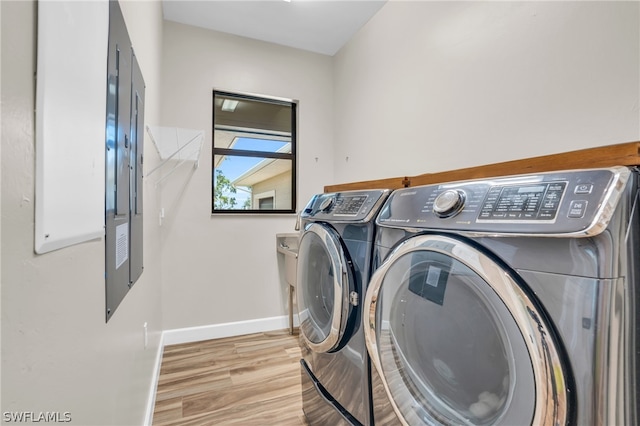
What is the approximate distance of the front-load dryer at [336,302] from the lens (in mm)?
1065

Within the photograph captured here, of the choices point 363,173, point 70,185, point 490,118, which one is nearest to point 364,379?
point 70,185

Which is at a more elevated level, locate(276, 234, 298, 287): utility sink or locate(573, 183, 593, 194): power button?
locate(573, 183, 593, 194): power button

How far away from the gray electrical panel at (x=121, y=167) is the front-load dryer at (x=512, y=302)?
80cm

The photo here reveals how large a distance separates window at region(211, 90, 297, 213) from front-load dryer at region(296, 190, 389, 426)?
1511 mm

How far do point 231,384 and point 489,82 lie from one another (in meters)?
2.39

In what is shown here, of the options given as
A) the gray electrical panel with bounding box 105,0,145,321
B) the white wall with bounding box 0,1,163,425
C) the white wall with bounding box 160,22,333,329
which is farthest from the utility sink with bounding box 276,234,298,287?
the white wall with bounding box 0,1,163,425

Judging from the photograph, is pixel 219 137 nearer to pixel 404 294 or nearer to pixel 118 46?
pixel 118 46

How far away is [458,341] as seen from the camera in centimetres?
76

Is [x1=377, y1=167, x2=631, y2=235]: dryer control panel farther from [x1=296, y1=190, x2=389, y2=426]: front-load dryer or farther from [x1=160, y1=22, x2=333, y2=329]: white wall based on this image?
[x1=160, y1=22, x2=333, y2=329]: white wall

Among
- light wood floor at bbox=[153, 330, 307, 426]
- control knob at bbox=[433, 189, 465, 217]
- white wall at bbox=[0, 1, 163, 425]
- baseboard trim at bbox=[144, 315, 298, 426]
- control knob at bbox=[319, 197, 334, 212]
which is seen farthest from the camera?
baseboard trim at bbox=[144, 315, 298, 426]

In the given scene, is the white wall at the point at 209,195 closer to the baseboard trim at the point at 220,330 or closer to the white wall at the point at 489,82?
the baseboard trim at the point at 220,330

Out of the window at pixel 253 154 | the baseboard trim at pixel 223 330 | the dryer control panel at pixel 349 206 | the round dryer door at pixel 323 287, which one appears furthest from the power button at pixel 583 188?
the baseboard trim at pixel 223 330

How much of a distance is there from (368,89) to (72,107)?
238 centimetres

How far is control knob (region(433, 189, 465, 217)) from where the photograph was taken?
73 cm
